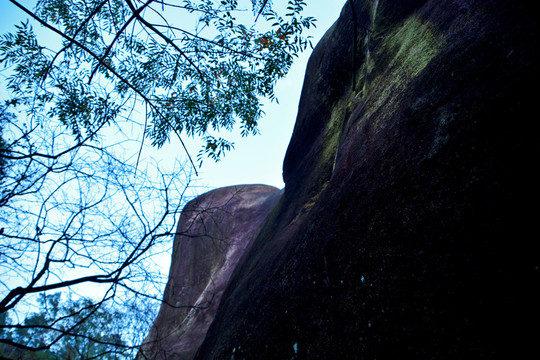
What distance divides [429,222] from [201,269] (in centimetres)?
1037

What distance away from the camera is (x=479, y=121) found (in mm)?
1466

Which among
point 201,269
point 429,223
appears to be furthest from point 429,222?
point 201,269

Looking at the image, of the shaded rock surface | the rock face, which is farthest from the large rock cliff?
the rock face

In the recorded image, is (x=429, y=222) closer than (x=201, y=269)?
Yes

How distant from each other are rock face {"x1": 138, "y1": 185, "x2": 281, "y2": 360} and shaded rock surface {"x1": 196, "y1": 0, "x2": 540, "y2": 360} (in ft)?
19.7

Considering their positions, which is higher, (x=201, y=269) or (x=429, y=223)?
(x=201, y=269)

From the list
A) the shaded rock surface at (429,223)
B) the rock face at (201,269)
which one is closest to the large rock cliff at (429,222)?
the shaded rock surface at (429,223)

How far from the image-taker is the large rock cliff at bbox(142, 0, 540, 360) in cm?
108

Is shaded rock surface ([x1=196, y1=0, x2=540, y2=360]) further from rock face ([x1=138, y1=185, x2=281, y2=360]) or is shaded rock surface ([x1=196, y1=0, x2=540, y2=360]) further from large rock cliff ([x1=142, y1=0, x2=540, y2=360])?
rock face ([x1=138, y1=185, x2=281, y2=360])

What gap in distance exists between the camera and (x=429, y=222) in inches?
56.0

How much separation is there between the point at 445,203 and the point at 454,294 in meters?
0.43

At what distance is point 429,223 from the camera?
4.66ft

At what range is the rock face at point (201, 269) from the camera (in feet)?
27.2

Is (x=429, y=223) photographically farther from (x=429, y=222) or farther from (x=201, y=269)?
(x=201, y=269)
